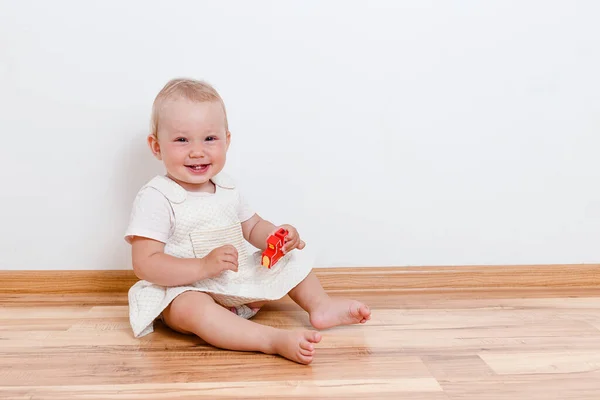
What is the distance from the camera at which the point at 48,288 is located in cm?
149

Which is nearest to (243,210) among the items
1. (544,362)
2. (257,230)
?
(257,230)

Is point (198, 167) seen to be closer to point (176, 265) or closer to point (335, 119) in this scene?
point (176, 265)

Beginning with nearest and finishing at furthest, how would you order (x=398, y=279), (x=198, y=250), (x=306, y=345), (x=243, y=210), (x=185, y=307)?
(x=306, y=345)
(x=185, y=307)
(x=198, y=250)
(x=243, y=210)
(x=398, y=279)

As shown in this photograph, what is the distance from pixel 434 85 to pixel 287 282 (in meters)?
0.57

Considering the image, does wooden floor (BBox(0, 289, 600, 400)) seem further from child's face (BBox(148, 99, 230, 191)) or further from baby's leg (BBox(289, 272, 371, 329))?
child's face (BBox(148, 99, 230, 191))

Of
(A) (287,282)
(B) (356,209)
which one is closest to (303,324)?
(A) (287,282)

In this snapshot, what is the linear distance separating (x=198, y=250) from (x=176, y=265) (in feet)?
0.27

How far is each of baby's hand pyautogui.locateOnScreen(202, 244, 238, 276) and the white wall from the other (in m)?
0.33

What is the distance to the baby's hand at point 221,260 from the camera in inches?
45.8

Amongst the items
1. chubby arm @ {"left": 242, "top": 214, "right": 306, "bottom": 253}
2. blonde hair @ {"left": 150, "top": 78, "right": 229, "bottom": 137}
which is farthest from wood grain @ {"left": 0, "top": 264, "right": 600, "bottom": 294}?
blonde hair @ {"left": 150, "top": 78, "right": 229, "bottom": 137}

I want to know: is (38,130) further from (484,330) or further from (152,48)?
(484,330)

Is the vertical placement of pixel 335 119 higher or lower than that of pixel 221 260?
higher

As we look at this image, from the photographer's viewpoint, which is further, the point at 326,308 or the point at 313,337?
the point at 326,308

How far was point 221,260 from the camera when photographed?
A: 3.82 ft
